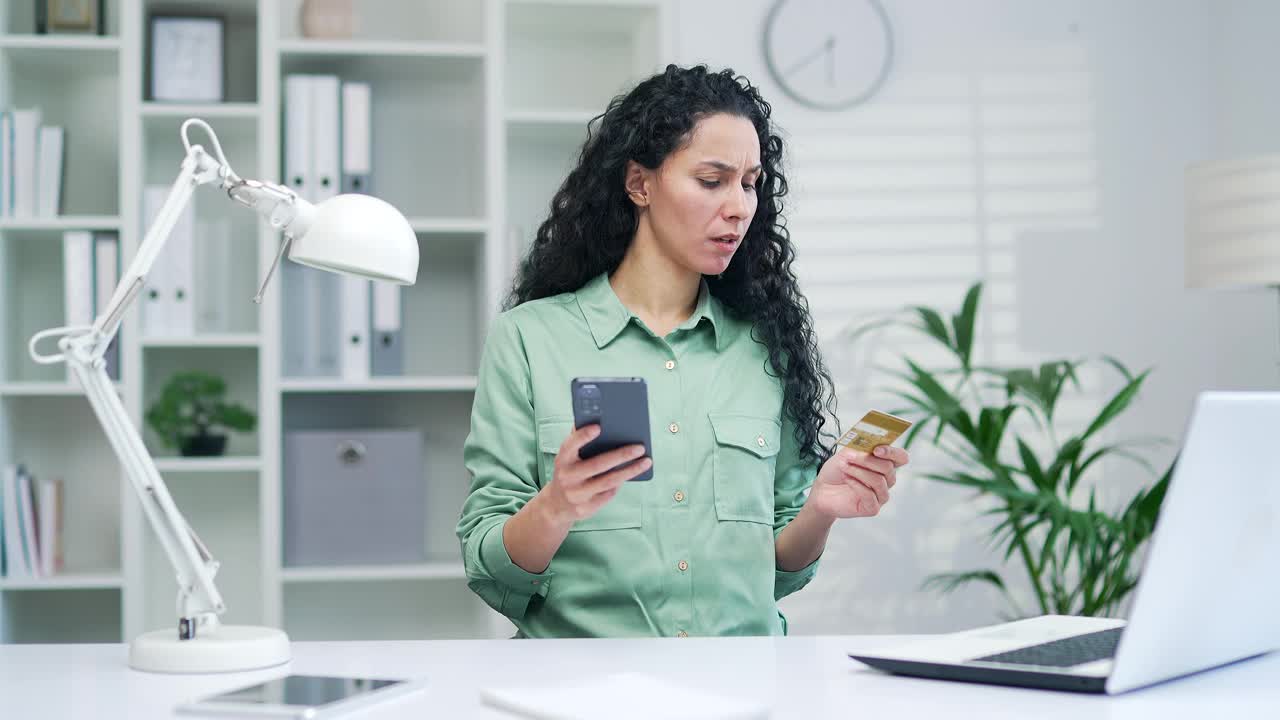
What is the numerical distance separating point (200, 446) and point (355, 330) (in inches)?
17.1

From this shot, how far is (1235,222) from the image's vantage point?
252 centimetres

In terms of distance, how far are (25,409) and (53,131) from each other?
670mm

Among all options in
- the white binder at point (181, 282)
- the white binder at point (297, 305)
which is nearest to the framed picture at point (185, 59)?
the white binder at point (297, 305)

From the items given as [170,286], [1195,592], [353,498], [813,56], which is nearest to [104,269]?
[170,286]

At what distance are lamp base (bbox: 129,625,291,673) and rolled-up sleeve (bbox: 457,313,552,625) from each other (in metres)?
0.36

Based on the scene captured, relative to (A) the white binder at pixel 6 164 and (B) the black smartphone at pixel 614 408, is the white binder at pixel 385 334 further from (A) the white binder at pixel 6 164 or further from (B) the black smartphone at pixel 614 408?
(B) the black smartphone at pixel 614 408

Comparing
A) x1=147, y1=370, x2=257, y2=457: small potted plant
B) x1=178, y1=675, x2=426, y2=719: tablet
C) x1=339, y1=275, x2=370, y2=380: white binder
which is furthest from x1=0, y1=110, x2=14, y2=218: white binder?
x1=178, y1=675, x2=426, y2=719: tablet

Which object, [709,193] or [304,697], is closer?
[304,697]

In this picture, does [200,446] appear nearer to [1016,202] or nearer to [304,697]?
[304,697]

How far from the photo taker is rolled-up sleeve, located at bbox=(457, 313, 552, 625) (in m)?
1.48

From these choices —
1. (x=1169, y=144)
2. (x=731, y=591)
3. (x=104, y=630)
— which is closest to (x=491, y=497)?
(x=731, y=591)

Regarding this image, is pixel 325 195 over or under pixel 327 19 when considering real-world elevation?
under

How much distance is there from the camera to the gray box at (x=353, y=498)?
2650 mm

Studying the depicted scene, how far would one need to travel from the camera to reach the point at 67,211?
2830 millimetres
